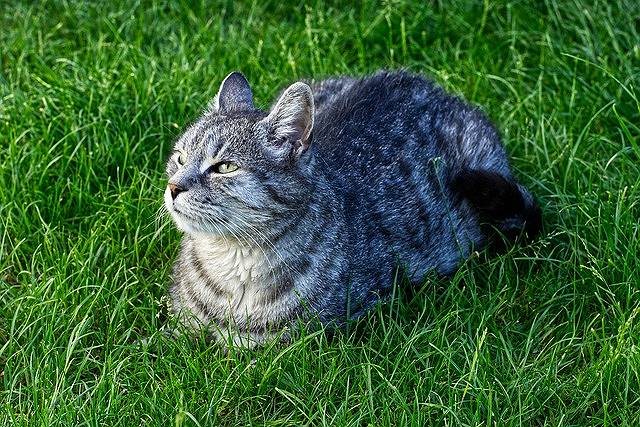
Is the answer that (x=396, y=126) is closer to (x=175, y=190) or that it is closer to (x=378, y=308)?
(x=378, y=308)

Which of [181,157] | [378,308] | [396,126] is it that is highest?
[181,157]

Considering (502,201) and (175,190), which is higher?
(175,190)

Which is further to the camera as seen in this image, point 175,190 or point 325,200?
point 325,200

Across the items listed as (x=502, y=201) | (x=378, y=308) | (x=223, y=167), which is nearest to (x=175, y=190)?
(x=223, y=167)

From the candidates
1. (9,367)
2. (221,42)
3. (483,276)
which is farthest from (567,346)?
(221,42)

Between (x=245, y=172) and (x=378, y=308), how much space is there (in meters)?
0.86

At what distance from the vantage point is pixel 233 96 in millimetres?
4918

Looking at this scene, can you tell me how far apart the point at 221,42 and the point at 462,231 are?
2027mm

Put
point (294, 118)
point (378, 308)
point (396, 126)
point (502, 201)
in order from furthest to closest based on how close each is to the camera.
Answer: point (396, 126)
point (502, 201)
point (378, 308)
point (294, 118)

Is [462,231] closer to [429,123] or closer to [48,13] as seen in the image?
[429,123]

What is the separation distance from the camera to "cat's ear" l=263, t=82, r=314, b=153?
453cm

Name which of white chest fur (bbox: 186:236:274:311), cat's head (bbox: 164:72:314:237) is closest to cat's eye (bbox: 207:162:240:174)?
cat's head (bbox: 164:72:314:237)

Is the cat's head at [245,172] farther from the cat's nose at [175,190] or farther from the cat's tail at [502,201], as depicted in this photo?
the cat's tail at [502,201]

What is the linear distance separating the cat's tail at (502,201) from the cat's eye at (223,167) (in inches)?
51.7
